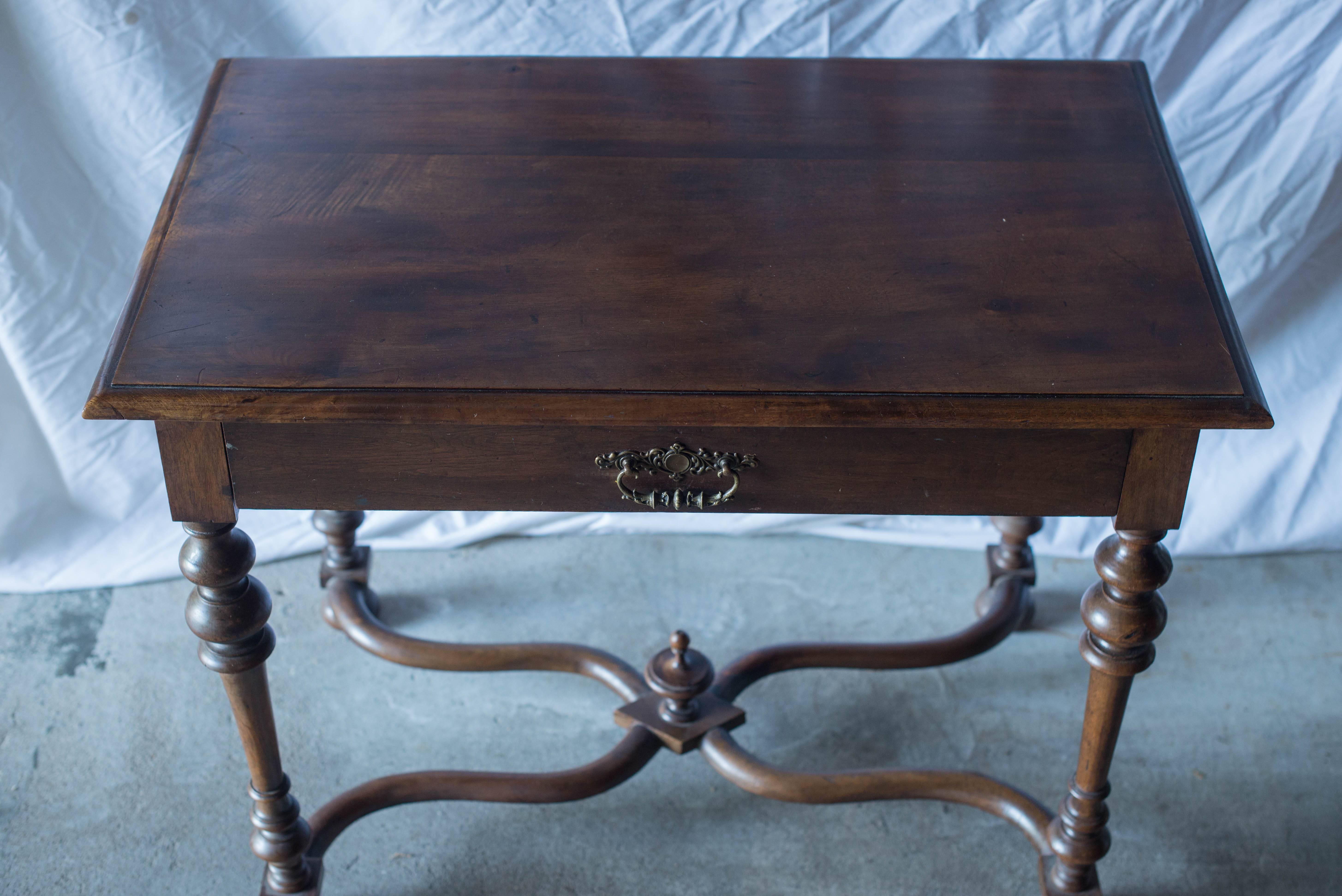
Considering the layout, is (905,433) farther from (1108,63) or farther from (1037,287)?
(1108,63)

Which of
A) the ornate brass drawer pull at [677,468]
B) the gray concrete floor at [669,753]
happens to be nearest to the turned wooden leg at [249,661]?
the gray concrete floor at [669,753]

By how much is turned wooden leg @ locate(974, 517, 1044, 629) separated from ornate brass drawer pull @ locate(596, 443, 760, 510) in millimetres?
894

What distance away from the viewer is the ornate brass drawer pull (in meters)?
1.21

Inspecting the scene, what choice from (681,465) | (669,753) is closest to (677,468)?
(681,465)

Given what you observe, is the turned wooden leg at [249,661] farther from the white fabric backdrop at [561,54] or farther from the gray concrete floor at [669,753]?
the white fabric backdrop at [561,54]

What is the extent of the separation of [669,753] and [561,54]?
3.40 feet

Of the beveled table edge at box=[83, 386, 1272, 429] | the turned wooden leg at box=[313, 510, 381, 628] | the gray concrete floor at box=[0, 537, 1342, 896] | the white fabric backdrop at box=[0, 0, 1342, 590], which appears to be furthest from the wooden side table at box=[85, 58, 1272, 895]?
the turned wooden leg at box=[313, 510, 381, 628]

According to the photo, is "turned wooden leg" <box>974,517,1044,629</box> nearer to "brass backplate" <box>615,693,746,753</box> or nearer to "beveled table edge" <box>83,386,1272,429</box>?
"brass backplate" <box>615,693,746,753</box>

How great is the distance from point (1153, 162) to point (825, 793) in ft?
2.77

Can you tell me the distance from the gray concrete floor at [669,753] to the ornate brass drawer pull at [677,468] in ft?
2.13

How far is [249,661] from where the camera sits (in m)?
1.38

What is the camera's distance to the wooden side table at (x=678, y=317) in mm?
1158

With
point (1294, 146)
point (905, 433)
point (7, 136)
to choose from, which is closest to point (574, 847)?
point (905, 433)

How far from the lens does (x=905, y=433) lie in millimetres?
1208
